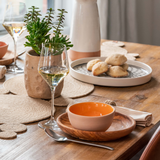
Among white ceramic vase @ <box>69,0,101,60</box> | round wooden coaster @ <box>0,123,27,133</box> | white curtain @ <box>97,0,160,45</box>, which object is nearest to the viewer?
round wooden coaster @ <box>0,123,27,133</box>

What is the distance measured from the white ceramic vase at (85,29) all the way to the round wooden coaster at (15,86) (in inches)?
14.6

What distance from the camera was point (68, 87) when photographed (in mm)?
1106

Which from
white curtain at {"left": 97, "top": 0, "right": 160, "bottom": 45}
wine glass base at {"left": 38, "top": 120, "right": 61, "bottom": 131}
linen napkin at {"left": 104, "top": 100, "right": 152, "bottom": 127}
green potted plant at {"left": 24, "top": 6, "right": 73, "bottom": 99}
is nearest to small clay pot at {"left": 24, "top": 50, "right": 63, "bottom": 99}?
green potted plant at {"left": 24, "top": 6, "right": 73, "bottom": 99}

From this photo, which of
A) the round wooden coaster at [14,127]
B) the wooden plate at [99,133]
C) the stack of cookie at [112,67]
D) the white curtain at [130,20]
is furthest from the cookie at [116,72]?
the white curtain at [130,20]

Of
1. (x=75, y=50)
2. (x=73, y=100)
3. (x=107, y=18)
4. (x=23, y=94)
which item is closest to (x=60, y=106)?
(x=73, y=100)

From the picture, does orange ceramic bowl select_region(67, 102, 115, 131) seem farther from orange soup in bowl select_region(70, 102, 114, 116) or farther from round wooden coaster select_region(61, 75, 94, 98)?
round wooden coaster select_region(61, 75, 94, 98)

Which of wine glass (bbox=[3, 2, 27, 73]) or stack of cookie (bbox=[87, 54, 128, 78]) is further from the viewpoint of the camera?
wine glass (bbox=[3, 2, 27, 73])

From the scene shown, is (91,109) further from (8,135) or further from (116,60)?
(116,60)

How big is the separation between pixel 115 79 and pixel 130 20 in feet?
7.82

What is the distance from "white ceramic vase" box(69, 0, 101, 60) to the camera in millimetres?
1357

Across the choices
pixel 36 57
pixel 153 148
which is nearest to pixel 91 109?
pixel 153 148

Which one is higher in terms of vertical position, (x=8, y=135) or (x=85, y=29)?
(x=85, y=29)

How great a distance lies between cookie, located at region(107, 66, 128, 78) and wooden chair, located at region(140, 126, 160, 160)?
49 centimetres

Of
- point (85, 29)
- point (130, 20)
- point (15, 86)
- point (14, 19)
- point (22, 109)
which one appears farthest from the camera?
point (130, 20)
